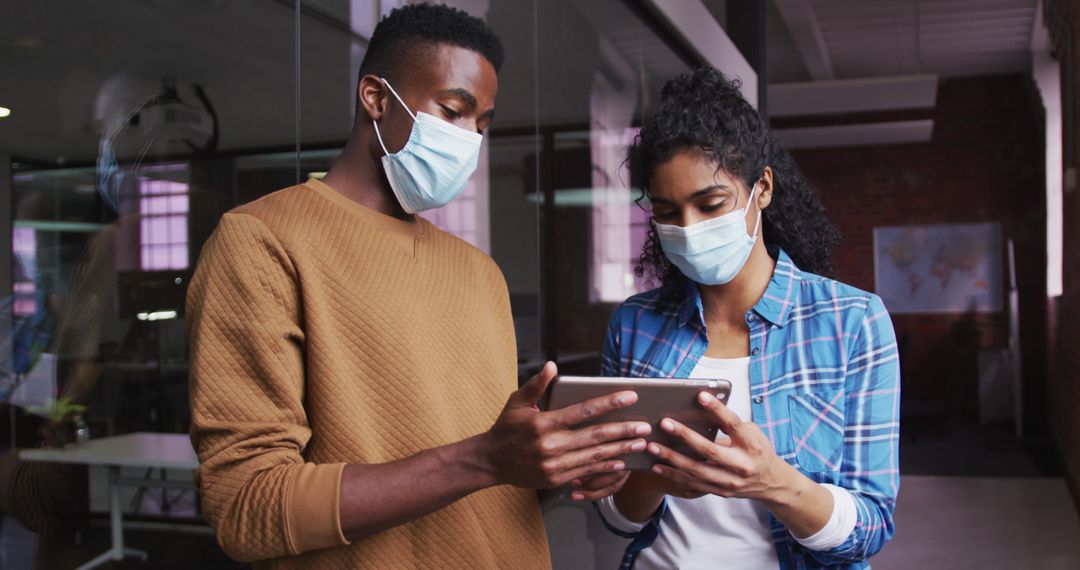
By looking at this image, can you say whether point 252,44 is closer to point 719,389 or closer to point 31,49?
point 31,49

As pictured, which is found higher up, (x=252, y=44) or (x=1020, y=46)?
(x=1020, y=46)

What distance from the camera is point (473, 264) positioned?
4.80ft

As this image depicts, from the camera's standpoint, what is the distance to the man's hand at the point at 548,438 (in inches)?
40.6

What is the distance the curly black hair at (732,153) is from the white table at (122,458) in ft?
3.52

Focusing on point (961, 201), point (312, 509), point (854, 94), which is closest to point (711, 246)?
point (312, 509)

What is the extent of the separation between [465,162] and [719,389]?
54 cm

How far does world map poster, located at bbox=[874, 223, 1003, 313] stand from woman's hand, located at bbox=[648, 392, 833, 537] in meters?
9.61

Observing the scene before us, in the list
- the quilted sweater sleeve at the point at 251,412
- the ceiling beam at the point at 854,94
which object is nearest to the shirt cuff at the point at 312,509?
the quilted sweater sleeve at the point at 251,412

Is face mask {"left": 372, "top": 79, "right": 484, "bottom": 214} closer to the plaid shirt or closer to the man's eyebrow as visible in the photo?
the man's eyebrow

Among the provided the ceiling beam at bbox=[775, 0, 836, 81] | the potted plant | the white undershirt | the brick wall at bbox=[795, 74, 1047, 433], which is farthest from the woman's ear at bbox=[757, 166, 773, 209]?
the brick wall at bbox=[795, 74, 1047, 433]

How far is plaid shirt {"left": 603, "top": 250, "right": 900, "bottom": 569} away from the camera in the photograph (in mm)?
1336

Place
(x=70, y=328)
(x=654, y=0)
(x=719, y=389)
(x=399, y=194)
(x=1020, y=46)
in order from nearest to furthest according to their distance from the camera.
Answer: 1. (x=719, y=389)
2. (x=399, y=194)
3. (x=70, y=328)
4. (x=654, y=0)
5. (x=1020, y=46)

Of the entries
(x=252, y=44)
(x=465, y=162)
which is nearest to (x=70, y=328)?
(x=252, y=44)

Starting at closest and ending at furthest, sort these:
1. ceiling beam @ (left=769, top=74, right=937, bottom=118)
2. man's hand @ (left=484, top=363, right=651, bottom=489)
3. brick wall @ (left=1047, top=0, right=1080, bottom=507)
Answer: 1. man's hand @ (left=484, top=363, right=651, bottom=489)
2. brick wall @ (left=1047, top=0, right=1080, bottom=507)
3. ceiling beam @ (left=769, top=74, right=937, bottom=118)
